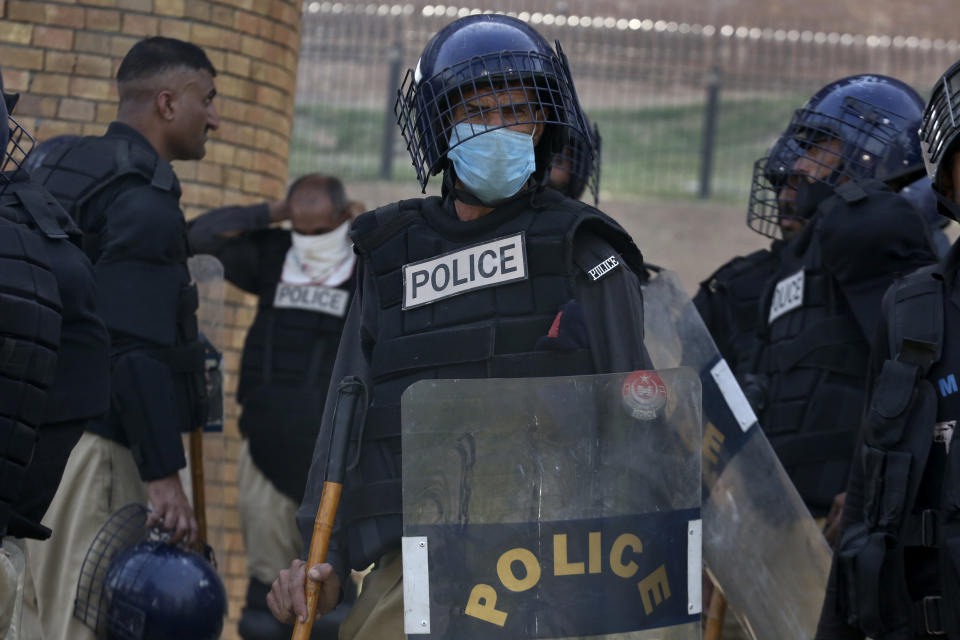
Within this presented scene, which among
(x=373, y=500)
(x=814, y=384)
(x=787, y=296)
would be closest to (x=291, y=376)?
(x=787, y=296)

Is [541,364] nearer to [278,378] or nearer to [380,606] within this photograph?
Result: [380,606]

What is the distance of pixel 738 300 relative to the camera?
5.30 meters

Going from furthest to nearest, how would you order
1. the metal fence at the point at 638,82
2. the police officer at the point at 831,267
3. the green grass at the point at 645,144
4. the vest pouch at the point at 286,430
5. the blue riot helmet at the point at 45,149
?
1. the metal fence at the point at 638,82
2. the green grass at the point at 645,144
3. the vest pouch at the point at 286,430
4. the blue riot helmet at the point at 45,149
5. the police officer at the point at 831,267

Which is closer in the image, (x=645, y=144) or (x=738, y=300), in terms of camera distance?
(x=738, y=300)

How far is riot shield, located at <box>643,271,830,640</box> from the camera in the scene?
12.2ft

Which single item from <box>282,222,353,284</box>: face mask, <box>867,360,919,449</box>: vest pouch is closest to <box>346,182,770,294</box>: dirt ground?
<box>282,222,353,284</box>: face mask

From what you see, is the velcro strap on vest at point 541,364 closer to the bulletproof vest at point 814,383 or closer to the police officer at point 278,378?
the bulletproof vest at point 814,383

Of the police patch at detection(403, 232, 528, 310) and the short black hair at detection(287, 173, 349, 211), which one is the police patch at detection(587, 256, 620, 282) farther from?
the short black hair at detection(287, 173, 349, 211)

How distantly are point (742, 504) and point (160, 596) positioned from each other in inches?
66.3

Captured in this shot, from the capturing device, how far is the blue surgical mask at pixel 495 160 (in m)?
3.12

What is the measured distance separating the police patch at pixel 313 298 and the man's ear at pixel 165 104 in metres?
1.38

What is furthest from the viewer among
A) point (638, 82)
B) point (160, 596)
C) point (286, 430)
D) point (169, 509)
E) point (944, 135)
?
point (638, 82)

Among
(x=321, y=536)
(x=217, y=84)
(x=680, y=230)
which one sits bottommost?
(x=321, y=536)

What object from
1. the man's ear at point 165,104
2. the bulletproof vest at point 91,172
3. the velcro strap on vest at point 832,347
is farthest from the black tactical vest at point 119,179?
the velcro strap on vest at point 832,347
